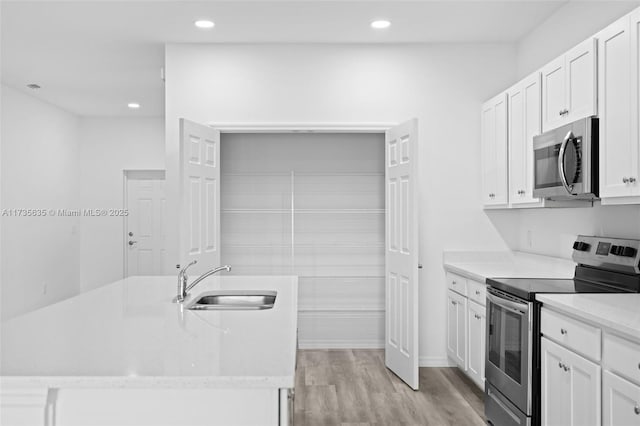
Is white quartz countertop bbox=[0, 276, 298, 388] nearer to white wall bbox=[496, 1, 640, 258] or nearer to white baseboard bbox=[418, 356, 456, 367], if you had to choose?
white wall bbox=[496, 1, 640, 258]

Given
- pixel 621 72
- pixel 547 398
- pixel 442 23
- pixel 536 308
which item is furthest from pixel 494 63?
pixel 547 398

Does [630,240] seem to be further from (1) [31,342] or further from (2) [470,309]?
(1) [31,342]

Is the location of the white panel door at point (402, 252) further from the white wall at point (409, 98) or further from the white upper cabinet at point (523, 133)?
the white upper cabinet at point (523, 133)

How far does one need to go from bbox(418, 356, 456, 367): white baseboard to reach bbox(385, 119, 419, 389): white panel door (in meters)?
0.32

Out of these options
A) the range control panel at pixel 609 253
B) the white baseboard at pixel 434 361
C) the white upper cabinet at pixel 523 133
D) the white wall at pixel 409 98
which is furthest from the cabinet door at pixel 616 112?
the white baseboard at pixel 434 361

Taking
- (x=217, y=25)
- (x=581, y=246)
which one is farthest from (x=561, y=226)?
(x=217, y=25)

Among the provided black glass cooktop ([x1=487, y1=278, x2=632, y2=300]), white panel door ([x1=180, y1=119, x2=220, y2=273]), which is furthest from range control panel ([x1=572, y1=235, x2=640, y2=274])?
white panel door ([x1=180, y1=119, x2=220, y2=273])

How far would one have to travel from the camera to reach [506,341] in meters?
3.12

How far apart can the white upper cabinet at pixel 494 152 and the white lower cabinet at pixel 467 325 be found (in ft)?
2.39

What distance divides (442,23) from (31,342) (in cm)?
369

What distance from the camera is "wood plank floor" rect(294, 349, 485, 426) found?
11.7 feet

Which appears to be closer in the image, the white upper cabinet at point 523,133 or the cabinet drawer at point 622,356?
the cabinet drawer at point 622,356

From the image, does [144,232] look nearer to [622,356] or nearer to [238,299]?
[238,299]

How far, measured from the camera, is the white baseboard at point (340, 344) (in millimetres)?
5633
